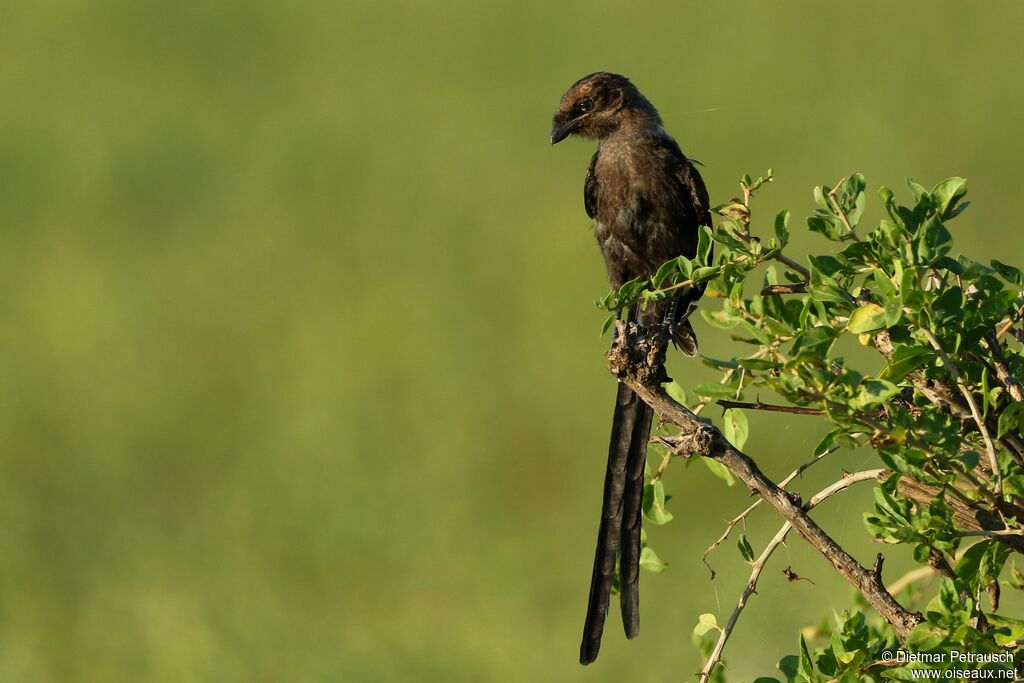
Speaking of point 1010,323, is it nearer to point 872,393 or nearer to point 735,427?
point 872,393

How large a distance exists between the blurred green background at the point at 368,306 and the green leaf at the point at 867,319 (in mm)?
1692

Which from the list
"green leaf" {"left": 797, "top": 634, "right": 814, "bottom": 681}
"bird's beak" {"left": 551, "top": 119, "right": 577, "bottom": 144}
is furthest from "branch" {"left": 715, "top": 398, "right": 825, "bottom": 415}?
"bird's beak" {"left": 551, "top": 119, "right": 577, "bottom": 144}

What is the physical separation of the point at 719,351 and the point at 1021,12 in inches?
217

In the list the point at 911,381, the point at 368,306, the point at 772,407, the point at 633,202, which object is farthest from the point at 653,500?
the point at 368,306

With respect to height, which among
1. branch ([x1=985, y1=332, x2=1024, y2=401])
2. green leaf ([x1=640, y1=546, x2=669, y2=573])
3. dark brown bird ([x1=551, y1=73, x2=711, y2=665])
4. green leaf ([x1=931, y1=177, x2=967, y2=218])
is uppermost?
dark brown bird ([x1=551, y1=73, x2=711, y2=665])

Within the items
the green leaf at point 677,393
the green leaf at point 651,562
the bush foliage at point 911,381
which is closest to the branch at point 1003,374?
the bush foliage at point 911,381

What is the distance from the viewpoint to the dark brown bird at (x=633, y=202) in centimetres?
345

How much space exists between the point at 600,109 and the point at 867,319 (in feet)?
7.06

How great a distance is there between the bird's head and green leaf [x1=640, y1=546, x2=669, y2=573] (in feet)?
4.67

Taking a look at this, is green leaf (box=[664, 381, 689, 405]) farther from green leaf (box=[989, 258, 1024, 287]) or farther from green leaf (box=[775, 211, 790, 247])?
green leaf (box=[989, 258, 1024, 287])

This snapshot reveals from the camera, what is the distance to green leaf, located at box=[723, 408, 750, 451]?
2.68m

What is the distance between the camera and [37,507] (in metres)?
6.32

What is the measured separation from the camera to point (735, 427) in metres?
2.68

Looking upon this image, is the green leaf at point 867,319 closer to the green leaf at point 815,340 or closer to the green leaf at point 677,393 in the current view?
the green leaf at point 815,340
